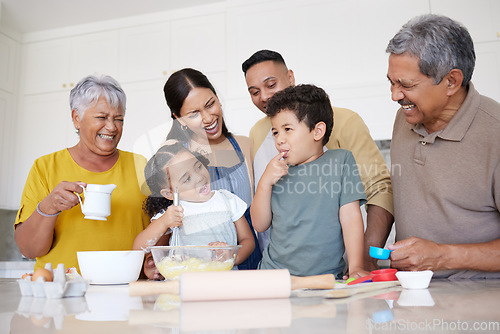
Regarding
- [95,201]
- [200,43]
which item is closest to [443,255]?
[95,201]

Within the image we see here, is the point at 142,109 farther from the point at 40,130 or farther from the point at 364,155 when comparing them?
the point at 364,155

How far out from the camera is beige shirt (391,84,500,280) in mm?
1110

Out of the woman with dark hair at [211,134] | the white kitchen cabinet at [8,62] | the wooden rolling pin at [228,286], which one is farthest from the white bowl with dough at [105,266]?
the white kitchen cabinet at [8,62]

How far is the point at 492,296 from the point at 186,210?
0.90 metres

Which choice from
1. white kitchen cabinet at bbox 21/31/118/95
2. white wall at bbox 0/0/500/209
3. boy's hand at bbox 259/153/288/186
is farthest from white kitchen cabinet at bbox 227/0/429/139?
boy's hand at bbox 259/153/288/186

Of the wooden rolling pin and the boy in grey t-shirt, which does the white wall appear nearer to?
the boy in grey t-shirt

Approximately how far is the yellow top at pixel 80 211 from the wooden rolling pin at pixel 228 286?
0.83m

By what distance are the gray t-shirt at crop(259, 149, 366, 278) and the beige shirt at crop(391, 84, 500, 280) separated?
0.66 feet

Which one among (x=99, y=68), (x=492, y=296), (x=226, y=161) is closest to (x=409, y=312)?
(x=492, y=296)

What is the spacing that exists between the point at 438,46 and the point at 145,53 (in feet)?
9.21

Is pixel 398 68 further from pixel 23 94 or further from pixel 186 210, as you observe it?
pixel 23 94

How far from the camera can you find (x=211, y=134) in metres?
1.48

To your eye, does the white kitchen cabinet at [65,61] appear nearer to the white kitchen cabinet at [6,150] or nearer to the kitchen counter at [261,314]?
the white kitchen cabinet at [6,150]

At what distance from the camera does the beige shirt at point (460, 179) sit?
1110 mm
